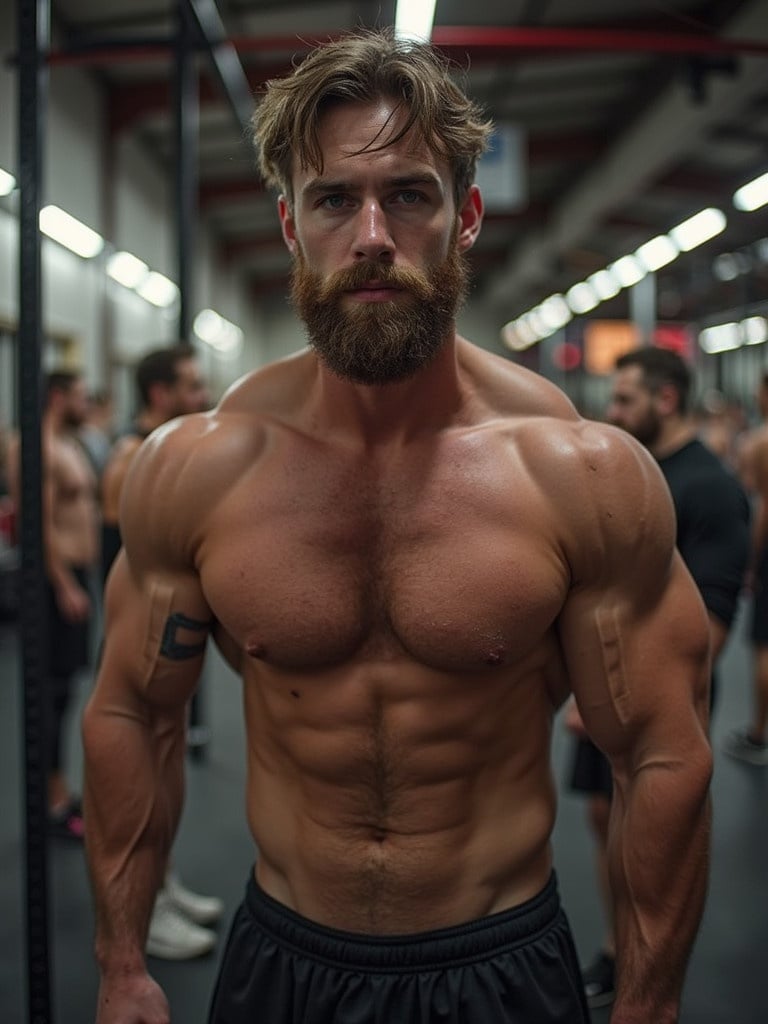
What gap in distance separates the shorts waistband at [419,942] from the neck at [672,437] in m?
1.35

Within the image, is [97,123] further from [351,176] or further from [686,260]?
[351,176]

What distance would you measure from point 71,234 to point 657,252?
5735 millimetres

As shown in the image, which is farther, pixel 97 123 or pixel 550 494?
pixel 97 123

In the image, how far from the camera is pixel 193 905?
2.58 m

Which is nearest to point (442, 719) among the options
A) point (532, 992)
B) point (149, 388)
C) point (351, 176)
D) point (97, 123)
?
point (532, 992)

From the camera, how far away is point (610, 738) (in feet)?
3.85

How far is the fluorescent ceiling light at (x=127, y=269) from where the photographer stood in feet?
29.5

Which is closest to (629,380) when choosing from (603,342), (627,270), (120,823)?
(120,823)

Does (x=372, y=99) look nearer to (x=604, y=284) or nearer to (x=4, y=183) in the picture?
(x=4, y=183)

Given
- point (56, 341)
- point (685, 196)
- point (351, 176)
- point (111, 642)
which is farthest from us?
point (685, 196)

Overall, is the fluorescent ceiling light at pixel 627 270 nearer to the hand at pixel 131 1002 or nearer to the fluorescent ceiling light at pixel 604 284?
the fluorescent ceiling light at pixel 604 284

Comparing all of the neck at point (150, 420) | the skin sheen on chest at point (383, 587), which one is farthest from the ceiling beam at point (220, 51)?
the skin sheen on chest at point (383, 587)

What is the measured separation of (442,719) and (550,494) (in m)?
0.29

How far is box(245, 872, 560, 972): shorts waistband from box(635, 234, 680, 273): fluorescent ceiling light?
27.8 feet
